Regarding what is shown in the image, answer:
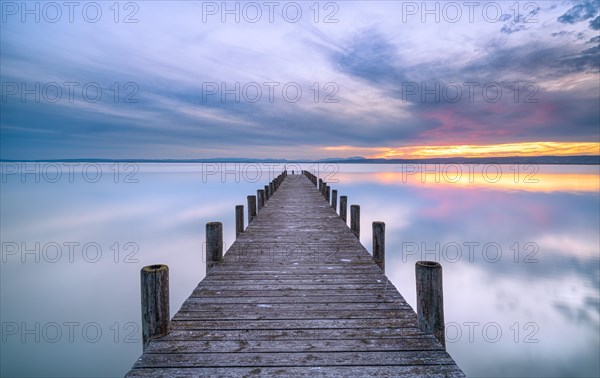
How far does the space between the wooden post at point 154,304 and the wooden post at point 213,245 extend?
2.42 m

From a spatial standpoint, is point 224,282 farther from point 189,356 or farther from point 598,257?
point 598,257

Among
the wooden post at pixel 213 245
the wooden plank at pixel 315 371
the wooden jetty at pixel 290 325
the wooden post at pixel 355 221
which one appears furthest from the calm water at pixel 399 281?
the wooden plank at pixel 315 371

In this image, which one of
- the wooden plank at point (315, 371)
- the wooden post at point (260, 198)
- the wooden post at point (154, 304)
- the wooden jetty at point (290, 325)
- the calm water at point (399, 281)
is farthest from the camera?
the wooden post at point (260, 198)

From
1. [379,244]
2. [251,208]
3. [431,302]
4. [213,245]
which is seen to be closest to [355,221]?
[379,244]

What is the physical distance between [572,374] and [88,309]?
46.5ft

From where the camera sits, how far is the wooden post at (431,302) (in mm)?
3469

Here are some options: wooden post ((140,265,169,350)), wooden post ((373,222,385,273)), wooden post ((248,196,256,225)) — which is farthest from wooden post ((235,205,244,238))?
wooden post ((140,265,169,350))

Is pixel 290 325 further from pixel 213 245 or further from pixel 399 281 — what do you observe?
pixel 399 281

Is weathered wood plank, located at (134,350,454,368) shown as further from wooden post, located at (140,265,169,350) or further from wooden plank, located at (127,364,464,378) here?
wooden post, located at (140,265,169,350)

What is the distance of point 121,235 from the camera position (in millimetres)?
22156

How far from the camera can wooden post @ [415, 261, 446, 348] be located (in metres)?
3.47

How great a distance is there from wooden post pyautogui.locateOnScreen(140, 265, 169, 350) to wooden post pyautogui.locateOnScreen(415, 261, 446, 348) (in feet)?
9.06

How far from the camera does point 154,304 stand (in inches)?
136

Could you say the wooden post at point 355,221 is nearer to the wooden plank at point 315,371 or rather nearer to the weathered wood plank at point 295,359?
the weathered wood plank at point 295,359
